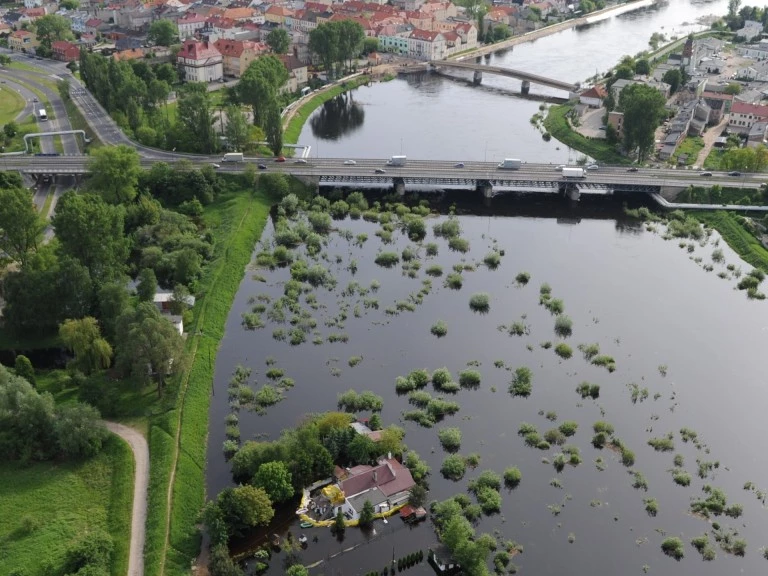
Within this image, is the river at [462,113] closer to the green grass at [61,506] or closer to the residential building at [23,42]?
the green grass at [61,506]

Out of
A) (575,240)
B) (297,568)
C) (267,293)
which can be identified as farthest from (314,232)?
(297,568)

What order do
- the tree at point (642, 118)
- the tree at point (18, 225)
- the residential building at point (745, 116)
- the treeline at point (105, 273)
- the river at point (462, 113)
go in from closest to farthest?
the treeline at point (105, 273) → the tree at point (18, 225) → the tree at point (642, 118) → the river at point (462, 113) → the residential building at point (745, 116)

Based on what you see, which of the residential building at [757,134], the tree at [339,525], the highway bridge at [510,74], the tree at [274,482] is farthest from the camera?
the highway bridge at [510,74]

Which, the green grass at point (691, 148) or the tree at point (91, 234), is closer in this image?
the tree at point (91, 234)

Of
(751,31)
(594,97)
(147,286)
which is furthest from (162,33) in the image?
(751,31)

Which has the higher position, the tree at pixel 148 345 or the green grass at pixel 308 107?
the green grass at pixel 308 107

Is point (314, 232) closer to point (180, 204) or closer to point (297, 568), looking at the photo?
point (180, 204)

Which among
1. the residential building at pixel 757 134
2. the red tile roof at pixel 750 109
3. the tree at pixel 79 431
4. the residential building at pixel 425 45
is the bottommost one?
the tree at pixel 79 431

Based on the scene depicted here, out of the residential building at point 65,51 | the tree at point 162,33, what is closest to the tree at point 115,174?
the residential building at point 65,51

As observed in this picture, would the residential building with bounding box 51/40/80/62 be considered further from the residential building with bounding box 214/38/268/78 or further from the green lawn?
the residential building with bounding box 214/38/268/78
